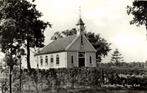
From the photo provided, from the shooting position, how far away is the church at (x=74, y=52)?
52312 millimetres

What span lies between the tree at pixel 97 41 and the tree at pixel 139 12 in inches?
2432

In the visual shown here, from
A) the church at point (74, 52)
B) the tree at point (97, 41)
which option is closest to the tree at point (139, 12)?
the church at point (74, 52)

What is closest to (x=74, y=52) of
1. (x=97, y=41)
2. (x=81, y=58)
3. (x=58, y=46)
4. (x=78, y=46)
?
(x=78, y=46)

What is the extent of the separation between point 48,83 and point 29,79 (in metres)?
2.34

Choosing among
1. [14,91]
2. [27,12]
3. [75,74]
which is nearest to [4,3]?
[27,12]

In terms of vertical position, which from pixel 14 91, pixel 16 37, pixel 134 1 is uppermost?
pixel 134 1

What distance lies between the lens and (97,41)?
278 feet

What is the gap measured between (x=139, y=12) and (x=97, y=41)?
64.3 m

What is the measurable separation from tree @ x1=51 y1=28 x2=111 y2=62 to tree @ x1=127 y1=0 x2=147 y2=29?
6177cm

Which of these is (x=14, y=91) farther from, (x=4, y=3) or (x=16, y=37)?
(x=4, y=3)

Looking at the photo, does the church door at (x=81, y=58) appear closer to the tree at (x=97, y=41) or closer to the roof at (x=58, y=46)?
A: the roof at (x=58, y=46)

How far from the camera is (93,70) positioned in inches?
1150

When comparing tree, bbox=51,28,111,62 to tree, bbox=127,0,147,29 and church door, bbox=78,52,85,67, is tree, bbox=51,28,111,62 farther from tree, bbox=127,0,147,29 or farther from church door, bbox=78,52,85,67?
tree, bbox=127,0,147,29

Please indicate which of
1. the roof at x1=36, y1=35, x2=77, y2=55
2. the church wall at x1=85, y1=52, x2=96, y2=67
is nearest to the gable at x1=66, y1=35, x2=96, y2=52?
the church wall at x1=85, y1=52, x2=96, y2=67
